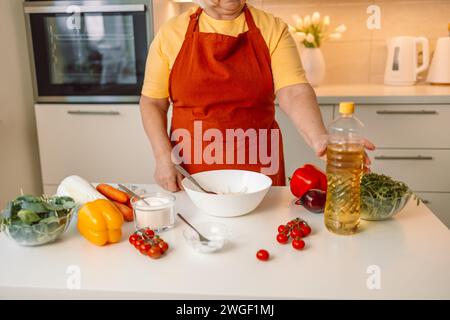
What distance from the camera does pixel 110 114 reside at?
7.49 feet

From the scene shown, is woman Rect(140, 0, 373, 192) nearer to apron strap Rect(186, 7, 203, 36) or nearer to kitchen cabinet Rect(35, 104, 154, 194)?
apron strap Rect(186, 7, 203, 36)

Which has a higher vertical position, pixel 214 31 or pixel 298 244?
pixel 214 31

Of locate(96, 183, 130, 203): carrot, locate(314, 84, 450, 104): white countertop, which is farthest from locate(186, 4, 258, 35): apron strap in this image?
locate(314, 84, 450, 104): white countertop

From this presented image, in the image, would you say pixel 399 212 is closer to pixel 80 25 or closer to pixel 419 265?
pixel 419 265

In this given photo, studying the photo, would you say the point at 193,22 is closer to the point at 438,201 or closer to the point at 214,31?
the point at 214,31

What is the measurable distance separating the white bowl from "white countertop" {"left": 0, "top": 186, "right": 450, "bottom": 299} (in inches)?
1.7

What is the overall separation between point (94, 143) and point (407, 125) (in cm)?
157

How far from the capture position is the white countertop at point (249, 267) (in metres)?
0.72

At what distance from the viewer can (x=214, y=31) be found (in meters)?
1.41

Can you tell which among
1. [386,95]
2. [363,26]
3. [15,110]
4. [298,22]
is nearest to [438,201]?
[386,95]

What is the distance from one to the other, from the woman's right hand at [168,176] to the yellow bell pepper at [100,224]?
332 mm

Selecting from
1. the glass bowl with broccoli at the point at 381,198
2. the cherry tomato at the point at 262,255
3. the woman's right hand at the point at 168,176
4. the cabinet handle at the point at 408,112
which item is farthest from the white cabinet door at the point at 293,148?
the cherry tomato at the point at 262,255

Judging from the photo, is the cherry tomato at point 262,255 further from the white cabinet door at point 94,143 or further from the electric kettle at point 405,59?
the electric kettle at point 405,59

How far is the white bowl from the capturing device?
38.4 inches
